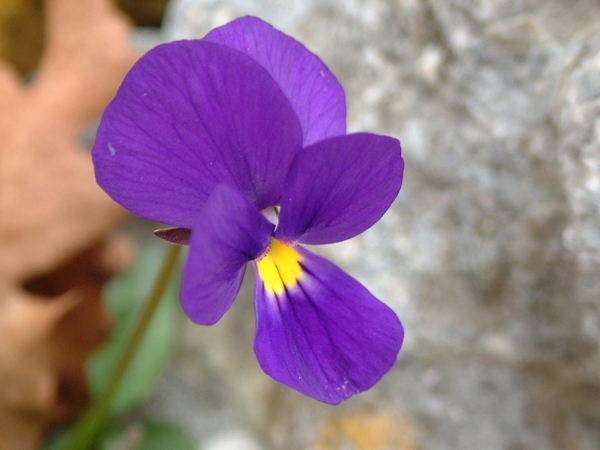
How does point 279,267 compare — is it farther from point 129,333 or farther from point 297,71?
point 129,333

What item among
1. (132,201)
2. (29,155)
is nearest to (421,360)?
(132,201)

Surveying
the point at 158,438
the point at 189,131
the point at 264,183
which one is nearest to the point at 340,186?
the point at 264,183

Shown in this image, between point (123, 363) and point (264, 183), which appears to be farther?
point (123, 363)

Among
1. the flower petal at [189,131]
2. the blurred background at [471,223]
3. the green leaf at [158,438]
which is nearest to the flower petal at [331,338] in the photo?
the flower petal at [189,131]

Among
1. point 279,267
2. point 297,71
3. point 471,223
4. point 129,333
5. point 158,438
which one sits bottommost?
point 158,438

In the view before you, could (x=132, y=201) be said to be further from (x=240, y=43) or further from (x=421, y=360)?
(x=421, y=360)

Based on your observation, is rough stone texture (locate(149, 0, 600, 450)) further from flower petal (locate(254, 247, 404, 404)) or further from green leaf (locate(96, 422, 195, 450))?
flower petal (locate(254, 247, 404, 404))

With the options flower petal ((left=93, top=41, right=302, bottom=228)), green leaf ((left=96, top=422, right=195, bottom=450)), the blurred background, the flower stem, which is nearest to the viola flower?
flower petal ((left=93, top=41, right=302, bottom=228))
